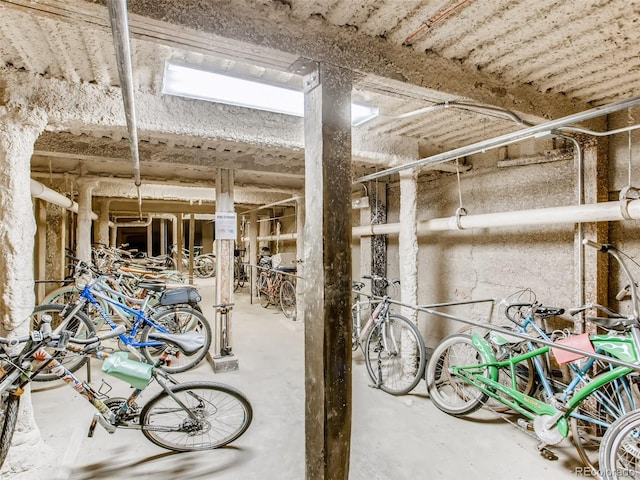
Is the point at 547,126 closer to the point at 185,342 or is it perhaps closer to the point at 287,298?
the point at 185,342

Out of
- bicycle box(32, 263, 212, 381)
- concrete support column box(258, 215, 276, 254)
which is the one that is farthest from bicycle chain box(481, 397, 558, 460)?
concrete support column box(258, 215, 276, 254)

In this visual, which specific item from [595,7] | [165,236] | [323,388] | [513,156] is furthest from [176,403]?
[165,236]

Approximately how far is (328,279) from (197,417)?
5.26ft

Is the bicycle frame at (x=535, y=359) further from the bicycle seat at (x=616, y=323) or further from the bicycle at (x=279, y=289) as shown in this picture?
the bicycle at (x=279, y=289)

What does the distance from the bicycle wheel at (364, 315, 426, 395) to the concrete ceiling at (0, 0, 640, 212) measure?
6.43 ft

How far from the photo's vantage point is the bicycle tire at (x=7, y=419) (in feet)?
6.12

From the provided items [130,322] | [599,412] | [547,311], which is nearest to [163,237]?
[130,322]

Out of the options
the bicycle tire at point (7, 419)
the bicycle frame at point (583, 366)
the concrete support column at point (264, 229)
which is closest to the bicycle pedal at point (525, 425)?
the bicycle frame at point (583, 366)

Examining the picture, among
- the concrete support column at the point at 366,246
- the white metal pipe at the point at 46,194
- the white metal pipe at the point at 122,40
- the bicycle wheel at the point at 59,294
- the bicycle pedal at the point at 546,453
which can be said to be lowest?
Answer: the bicycle pedal at the point at 546,453

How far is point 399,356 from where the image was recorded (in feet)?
11.9

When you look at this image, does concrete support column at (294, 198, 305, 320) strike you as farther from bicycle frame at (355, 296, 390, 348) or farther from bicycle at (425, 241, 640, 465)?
bicycle at (425, 241, 640, 465)

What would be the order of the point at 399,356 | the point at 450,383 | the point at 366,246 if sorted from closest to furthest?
the point at 450,383, the point at 399,356, the point at 366,246

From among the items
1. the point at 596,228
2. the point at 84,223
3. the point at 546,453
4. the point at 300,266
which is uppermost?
the point at 84,223

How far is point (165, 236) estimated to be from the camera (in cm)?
1473
